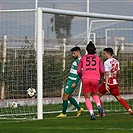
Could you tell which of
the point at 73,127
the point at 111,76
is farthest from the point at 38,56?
the point at 73,127

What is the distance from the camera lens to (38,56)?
17.4 metres

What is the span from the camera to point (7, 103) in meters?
19.4

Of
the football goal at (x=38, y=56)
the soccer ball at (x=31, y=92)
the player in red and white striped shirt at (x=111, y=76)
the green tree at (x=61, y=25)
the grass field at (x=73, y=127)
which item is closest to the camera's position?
the grass field at (x=73, y=127)

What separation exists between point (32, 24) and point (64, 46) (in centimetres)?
398

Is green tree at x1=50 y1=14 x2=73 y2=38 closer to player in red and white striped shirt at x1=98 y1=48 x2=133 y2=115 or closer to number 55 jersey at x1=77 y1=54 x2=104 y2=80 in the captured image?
player in red and white striped shirt at x1=98 y1=48 x2=133 y2=115

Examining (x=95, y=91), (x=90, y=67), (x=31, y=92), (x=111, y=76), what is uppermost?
(x=90, y=67)

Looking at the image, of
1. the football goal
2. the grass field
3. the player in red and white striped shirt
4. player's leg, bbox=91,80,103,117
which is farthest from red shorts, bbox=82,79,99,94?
the football goal

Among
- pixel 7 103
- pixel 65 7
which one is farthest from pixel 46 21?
pixel 65 7

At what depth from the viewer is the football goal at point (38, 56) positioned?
18.4 m

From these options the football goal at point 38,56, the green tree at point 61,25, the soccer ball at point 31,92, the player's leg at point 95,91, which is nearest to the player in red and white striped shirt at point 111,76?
the player's leg at point 95,91

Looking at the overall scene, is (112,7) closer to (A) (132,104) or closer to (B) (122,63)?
(B) (122,63)

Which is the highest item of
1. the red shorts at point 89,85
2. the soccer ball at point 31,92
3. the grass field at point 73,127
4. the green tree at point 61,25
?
the green tree at point 61,25

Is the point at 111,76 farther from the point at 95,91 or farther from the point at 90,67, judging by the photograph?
the point at 90,67

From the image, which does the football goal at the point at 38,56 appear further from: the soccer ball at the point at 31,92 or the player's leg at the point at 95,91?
the player's leg at the point at 95,91
